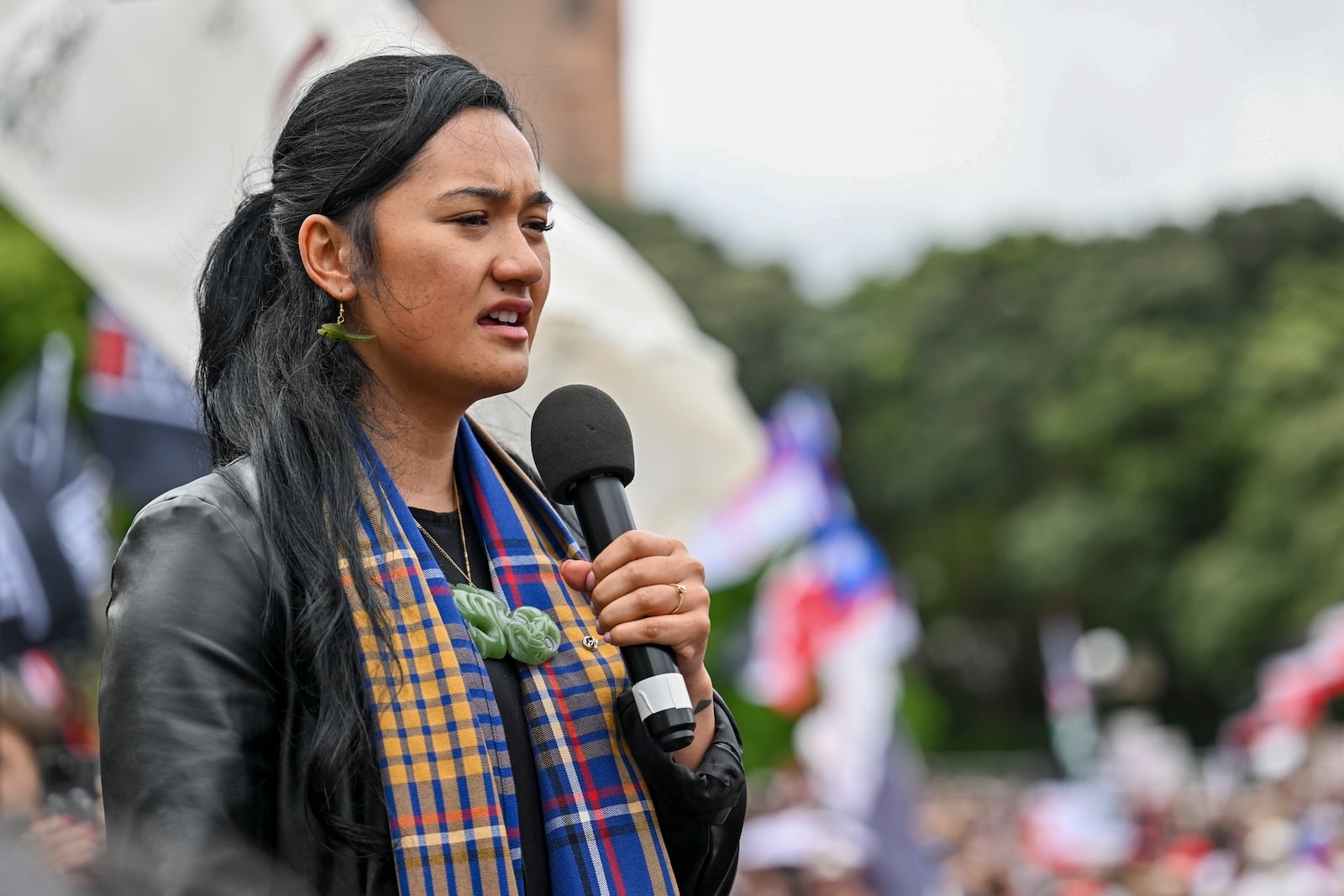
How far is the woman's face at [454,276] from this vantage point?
2117 millimetres

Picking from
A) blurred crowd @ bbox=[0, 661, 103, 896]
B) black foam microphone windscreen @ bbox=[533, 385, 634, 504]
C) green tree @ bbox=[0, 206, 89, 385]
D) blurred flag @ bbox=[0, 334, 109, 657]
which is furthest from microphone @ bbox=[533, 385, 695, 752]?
green tree @ bbox=[0, 206, 89, 385]

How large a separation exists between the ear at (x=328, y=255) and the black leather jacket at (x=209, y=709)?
29 cm

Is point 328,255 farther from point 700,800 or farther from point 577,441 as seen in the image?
point 700,800

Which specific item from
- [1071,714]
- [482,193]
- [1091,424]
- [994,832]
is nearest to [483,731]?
[482,193]

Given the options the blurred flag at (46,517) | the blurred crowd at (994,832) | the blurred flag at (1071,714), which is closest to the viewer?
the blurred crowd at (994,832)

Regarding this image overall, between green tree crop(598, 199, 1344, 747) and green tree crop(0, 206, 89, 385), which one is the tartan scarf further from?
green tree crop(598, 199, 1344, 747)

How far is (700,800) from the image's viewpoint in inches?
81.6

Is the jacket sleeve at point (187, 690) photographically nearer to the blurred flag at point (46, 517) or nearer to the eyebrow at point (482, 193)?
the eyebrow at point (482, 193)

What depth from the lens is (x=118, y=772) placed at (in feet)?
5.78

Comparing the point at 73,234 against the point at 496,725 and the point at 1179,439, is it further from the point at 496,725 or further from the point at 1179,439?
the point at 1179,439

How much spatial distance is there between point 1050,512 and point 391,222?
3984 centimetres

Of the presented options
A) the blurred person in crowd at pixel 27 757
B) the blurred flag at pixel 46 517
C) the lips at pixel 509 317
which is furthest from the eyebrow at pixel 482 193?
the blurred flag at pixel 46 517

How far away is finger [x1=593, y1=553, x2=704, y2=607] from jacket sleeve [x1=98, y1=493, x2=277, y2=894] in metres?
0.39

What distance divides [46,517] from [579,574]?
261 inches
